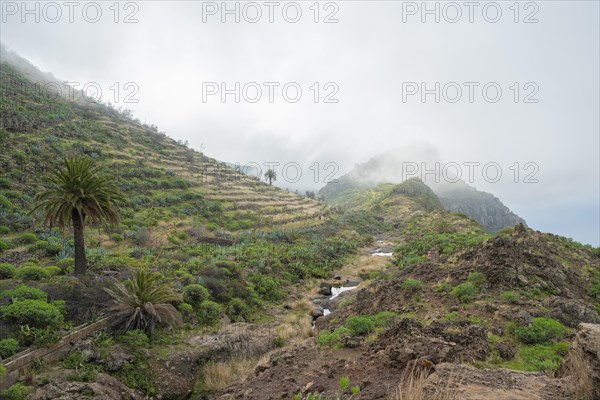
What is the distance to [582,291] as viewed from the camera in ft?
54.6

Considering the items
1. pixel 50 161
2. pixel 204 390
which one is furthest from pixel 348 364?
pixel 50 161

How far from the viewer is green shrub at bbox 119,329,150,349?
1342 centimetres

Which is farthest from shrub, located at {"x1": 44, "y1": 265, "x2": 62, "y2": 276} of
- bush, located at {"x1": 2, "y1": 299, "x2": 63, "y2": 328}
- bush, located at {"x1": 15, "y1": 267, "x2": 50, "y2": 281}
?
bush, located at {"x1": 2, "y1": 299, "x2": 63, "y2": 328}

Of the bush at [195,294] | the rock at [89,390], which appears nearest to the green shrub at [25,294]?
the rock at [89,390]

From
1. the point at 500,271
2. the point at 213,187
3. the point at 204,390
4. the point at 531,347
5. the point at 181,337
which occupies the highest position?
the point at 213,187

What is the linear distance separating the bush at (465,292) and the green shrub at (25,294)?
717 inches

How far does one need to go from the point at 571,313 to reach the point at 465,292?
12.9 feet

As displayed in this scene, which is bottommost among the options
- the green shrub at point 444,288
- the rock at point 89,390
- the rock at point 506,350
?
the rock at point 89,390

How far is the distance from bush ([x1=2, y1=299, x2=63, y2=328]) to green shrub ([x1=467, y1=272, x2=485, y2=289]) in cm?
1813

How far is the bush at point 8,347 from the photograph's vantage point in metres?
10.5

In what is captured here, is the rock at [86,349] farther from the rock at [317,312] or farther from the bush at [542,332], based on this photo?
the bush at [542,332]

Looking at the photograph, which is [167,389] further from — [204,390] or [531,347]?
[531,347]

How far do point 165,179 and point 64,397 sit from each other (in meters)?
48.2

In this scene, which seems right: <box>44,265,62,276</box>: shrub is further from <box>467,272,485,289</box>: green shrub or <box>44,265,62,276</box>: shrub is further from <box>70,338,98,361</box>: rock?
<box>467,272,485,289</box>: green shrub
